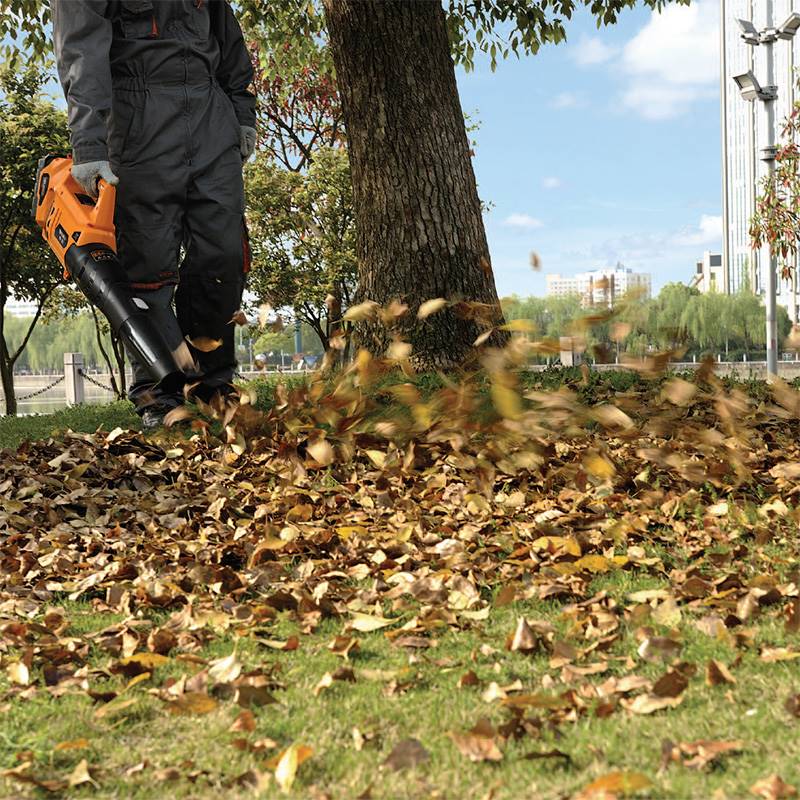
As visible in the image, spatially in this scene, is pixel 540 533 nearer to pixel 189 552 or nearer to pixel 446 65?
pixel 189 552

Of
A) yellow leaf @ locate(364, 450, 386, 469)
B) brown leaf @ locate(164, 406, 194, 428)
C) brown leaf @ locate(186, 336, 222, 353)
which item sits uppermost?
brown leaf @ locate(186, 336, 222, 353)

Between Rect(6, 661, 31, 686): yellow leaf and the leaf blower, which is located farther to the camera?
the leaf blower

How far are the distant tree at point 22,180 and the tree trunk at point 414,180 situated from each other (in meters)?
Result: 12.3

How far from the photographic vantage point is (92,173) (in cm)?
522

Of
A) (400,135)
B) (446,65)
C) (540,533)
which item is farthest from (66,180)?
(540,533)

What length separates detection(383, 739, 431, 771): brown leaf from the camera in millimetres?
2000

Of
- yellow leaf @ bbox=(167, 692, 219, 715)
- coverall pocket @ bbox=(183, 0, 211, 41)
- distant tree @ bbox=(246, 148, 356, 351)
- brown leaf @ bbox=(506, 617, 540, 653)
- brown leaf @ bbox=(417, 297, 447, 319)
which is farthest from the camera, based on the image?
distant tree @ bbox=(246, 148, 356, 351)

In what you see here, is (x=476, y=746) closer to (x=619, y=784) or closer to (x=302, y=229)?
(x=619, y=784)

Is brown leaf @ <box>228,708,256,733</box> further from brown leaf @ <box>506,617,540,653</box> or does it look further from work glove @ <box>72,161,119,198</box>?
work glove @ <box>72,161,119,198</box>

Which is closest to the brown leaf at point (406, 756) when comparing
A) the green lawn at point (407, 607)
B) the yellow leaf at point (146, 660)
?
the green lawn at point (407, 607)

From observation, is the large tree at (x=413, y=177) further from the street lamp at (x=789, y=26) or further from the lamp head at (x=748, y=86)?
the street lamp at (x=789, y=26)

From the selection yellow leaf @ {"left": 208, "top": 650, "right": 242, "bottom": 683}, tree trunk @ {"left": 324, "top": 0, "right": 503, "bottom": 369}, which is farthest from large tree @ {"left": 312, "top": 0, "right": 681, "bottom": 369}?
yellow leaf @ {"left": 208, "top": 650, "right": 242, "bottom": 683}

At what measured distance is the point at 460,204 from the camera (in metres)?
6.48

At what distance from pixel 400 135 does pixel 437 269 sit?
3.12ft
